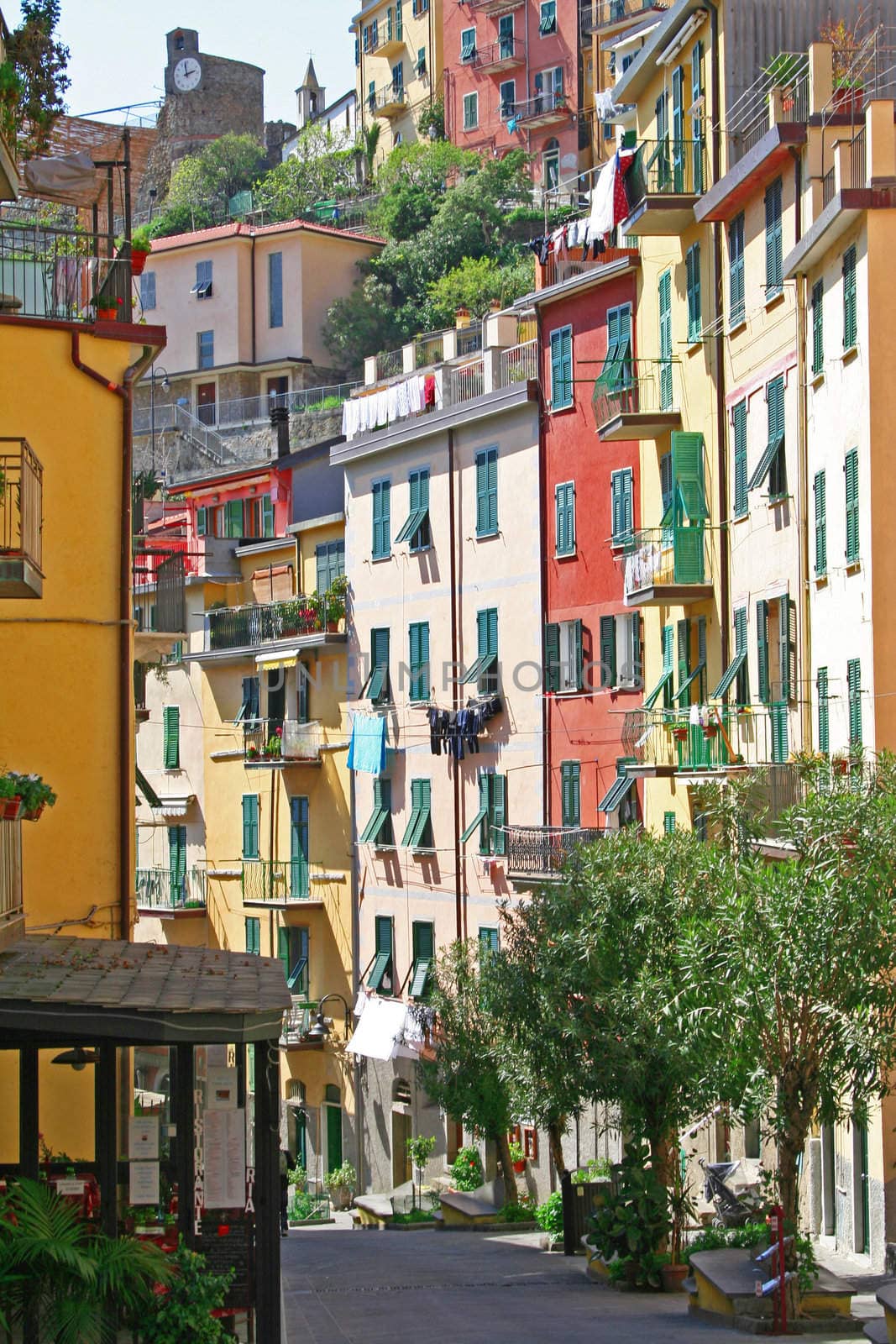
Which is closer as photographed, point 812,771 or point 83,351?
point 812,771

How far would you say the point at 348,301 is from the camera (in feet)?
268

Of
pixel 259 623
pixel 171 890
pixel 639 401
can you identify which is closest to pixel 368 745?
pixel 259 623

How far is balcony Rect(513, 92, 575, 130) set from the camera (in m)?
90.6

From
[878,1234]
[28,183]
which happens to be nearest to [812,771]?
[878,1234]

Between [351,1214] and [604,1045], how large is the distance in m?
21.4

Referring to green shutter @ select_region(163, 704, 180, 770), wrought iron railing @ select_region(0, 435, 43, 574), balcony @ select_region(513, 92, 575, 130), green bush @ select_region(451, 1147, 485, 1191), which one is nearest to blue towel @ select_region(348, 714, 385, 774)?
green shutter @ select_region(163, 704, 180, 770)

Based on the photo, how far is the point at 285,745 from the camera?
50031 millimetres

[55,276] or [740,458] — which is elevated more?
[55,276]

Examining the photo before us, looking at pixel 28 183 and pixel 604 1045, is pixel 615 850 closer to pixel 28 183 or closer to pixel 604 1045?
pixel 604 1045

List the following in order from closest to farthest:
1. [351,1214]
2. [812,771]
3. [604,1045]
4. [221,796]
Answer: [812,771]
[604,1045]
[351,1214]
[221,796]

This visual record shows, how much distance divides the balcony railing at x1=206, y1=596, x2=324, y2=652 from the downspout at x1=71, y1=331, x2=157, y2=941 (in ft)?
80.4

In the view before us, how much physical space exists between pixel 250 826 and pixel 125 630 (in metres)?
27.3

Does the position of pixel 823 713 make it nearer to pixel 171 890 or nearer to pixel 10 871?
pixel 10 871

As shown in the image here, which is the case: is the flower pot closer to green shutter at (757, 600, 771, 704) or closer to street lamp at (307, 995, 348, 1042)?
green shutter at (757, 600, 771, 704)
